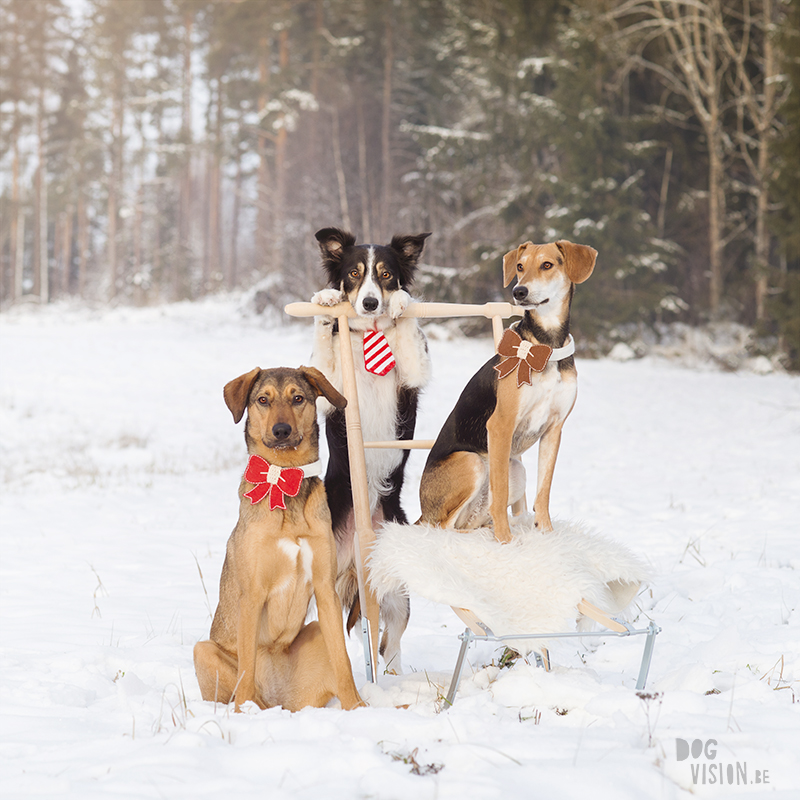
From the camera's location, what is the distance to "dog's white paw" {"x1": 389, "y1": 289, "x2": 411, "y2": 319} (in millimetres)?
3334

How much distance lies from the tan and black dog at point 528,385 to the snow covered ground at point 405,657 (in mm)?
710

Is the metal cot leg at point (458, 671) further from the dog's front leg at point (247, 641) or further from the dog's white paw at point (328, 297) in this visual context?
the dog's white paw at point (328, 297)

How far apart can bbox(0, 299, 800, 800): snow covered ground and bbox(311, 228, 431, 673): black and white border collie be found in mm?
492

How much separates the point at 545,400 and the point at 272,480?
1.07 meters

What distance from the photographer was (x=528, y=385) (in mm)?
2855

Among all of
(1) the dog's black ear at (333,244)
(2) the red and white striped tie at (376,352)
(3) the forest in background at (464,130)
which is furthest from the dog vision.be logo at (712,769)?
(3) the forest in background at (464,130)

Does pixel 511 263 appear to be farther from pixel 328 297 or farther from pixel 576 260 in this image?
Result: pixel 328 297

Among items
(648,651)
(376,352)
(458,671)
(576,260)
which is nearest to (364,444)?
(376,352)

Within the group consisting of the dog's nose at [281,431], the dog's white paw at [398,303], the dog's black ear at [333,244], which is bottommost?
the dog's nose at [281,431]

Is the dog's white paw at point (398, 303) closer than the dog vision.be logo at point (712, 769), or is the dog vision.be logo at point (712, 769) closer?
the dog vision.be logo at point (712, 769)

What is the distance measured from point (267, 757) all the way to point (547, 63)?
55.6 feet

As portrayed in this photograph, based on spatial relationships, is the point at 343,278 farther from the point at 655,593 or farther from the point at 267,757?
the point at 655,593

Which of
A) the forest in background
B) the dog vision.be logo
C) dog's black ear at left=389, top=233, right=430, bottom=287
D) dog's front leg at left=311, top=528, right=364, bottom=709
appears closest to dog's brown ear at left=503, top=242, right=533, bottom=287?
dog's black ear at left=389, top=233, right=430, bottom=287

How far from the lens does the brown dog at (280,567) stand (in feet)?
8.97
